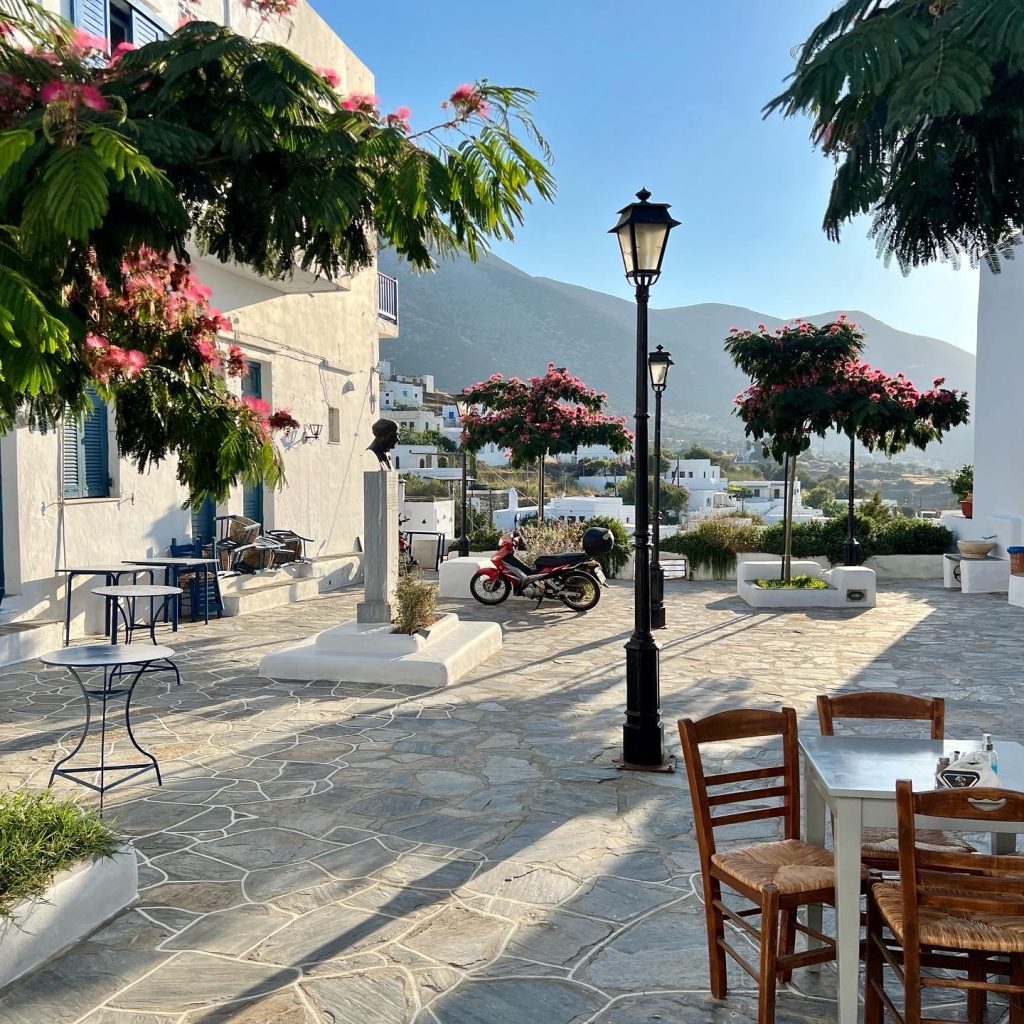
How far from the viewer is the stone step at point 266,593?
12.9m

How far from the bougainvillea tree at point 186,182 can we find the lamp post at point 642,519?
121 inches

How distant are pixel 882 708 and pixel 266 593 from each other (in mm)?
10911

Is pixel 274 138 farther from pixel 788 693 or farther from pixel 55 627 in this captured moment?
pixel 55 627

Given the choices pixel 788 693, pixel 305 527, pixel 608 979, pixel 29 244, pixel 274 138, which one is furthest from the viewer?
pixel 305 527

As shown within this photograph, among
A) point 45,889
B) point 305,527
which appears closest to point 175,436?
point 45,889

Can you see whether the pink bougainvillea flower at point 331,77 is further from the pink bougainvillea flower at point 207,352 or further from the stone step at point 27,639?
the stone step at point 27,639

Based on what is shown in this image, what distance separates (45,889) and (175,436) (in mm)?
1829

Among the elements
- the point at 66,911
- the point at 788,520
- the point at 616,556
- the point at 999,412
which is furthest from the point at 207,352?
the point at 999,412

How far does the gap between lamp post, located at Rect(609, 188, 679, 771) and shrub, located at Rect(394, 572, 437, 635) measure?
330cm

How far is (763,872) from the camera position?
10.8ft

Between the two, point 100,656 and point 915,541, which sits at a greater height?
point 100,656

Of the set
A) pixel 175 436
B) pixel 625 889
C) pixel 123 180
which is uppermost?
pixel 123 180

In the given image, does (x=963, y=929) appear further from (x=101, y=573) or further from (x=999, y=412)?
(x=999, y=412)

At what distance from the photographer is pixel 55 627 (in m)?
9.95
